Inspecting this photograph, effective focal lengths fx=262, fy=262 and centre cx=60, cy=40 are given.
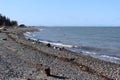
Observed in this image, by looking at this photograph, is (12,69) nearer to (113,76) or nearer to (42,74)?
(42,74)

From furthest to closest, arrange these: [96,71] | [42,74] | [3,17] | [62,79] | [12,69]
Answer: [3,17] → [96,71] → [12,69] → [42,74] → [62,79]

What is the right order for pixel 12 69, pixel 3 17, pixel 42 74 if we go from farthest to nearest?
pixel 3 17
pixel 12 69
pixel 42 74

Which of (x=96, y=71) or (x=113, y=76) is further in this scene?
(x=96, y=71)

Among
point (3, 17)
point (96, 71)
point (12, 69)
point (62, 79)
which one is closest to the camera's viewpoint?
point (62, 79)

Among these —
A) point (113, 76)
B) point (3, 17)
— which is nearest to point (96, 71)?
point (113, 76)

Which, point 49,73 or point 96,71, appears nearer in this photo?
point 49,73

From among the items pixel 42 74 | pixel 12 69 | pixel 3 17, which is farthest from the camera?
pixel 3 17

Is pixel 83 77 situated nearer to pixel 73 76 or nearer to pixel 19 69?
pixel 73 76

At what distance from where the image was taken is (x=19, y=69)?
15875mm

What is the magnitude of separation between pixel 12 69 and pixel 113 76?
6106mm

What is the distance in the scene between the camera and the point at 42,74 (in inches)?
576

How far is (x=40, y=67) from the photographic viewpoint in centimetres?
1662

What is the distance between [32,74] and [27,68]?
179cm

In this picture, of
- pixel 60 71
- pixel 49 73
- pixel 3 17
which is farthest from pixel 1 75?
pixel 3 17
